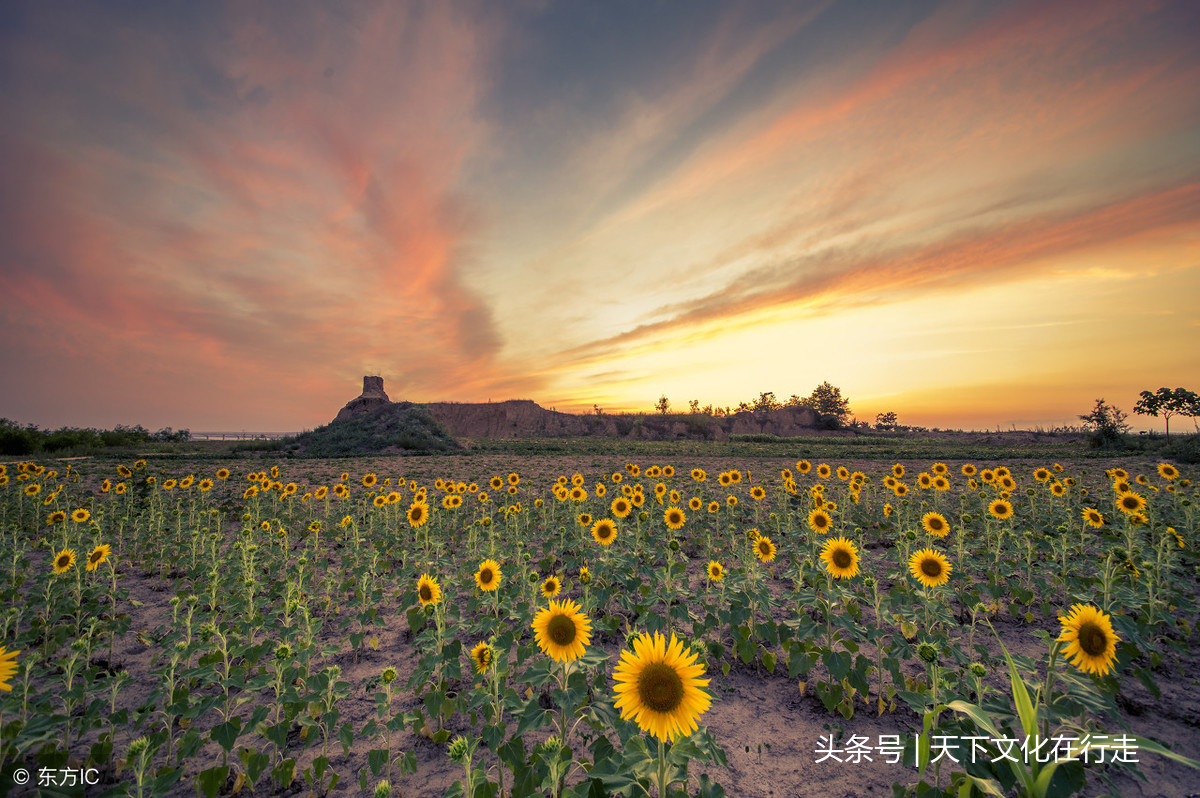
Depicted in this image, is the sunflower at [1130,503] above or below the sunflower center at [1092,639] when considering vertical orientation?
above

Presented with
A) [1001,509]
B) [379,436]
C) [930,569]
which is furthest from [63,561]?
[379,436]

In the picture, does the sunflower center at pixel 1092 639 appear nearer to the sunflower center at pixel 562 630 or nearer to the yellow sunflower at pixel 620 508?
the sunflower center at pixel 562 630

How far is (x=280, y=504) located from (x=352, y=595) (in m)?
6.76

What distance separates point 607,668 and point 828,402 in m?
100

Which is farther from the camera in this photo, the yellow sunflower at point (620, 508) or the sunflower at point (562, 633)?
the yellow sunflower at point (620, 508)

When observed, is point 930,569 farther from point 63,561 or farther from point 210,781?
point 63,561

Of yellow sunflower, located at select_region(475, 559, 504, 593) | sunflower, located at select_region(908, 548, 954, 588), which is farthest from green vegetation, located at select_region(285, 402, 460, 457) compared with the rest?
sunflower, located at select_region(908, 548, 954, 588)

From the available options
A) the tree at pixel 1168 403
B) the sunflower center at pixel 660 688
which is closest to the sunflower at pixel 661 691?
the sunflower center at pixel 660 688

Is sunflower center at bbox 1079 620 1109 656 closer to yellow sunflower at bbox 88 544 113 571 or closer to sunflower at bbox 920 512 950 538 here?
sunflower at bbox 920 512 950 538

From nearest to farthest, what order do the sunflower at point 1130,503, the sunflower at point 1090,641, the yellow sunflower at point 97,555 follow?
the sunflower at point 1090,641
the yellow sunflower at point 97,555
the sunflower at point 1130,503

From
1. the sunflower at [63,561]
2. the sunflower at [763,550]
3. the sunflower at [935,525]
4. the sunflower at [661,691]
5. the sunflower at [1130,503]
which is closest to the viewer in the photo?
the sunflower at [661,691]

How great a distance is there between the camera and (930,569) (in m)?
5.00

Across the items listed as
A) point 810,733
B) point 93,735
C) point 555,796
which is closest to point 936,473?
point 810,733

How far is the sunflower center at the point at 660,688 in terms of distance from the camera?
249 cm
